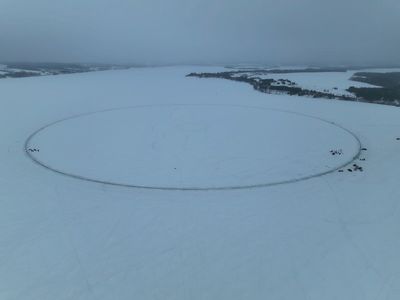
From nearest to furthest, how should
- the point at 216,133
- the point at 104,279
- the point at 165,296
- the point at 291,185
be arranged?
the point at 165,296
the point at 104,279
the point at 291,185
the point at 216,133

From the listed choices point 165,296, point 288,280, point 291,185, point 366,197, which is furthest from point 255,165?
point 165,296

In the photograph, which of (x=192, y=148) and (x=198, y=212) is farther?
(x=192, y=148)

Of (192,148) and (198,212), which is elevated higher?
(198,212)

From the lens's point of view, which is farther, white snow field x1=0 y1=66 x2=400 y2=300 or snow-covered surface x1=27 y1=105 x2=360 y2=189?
snow-covered surface x1=27 y1=105 x2=360 y2=189

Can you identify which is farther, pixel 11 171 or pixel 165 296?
pixel 11 171

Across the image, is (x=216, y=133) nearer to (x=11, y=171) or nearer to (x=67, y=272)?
(x=11, y=171)

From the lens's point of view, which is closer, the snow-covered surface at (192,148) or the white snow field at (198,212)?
the white snow field at (198,212)

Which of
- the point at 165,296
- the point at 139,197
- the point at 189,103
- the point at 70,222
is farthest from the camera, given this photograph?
the point at 189,103
